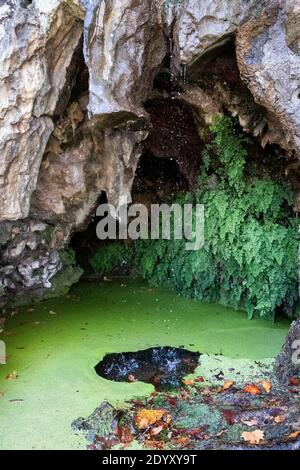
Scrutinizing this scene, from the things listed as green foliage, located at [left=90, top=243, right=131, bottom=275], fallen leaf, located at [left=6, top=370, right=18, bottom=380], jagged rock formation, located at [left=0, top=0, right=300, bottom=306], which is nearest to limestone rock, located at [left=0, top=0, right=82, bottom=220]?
jagged rock formation, located at [left=0, top=0, right=300, bottom=306]

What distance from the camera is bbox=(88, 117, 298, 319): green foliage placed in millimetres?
6426

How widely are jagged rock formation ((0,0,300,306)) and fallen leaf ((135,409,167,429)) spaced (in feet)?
7.66

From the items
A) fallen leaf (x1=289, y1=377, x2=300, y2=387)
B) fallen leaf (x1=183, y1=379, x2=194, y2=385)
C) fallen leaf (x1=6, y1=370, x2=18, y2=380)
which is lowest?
fallen leaf (x1=183, y1=379, x2=194, y2=385)

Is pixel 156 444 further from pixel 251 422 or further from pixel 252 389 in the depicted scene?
pixel 252 389

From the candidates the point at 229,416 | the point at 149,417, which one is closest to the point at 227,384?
the point at 229,416

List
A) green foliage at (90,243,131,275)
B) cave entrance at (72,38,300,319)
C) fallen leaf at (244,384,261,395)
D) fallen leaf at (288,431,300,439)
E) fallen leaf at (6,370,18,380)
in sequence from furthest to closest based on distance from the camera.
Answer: green foliage at (90,243,131,275), cave entrance at (72,38,300,319), fallen leaf at (6,370,18,380), fallen leaf at (244,384,261,395), fallen leaf at (288,431,300,439)

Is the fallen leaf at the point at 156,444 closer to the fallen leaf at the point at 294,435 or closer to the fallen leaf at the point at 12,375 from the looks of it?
the fallen leaf at the point at 294,435

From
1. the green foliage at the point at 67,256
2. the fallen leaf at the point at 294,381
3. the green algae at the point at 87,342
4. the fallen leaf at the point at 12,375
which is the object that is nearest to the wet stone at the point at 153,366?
the green algae at the point at 87,342

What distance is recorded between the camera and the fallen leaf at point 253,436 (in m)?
4.19

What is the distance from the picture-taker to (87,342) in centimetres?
604

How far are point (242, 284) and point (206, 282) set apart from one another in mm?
557

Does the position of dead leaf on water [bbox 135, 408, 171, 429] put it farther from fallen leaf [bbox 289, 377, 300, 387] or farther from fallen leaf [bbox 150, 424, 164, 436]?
fallen leaf [bbox 289, 377, 300, 387]

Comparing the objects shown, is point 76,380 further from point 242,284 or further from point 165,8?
point 165,8
